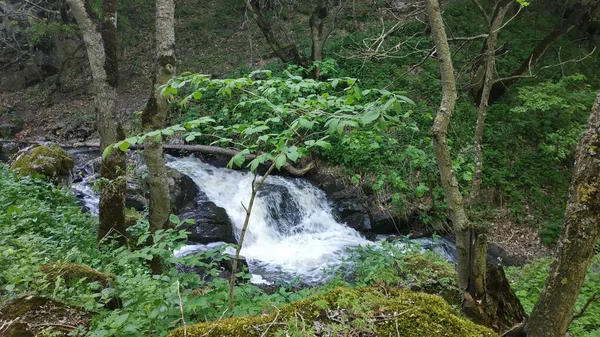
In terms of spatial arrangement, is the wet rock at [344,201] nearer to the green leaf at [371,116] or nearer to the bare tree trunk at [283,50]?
the bare tree trunk at [283,50]

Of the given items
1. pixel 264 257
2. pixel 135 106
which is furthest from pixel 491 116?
pixel 135 106

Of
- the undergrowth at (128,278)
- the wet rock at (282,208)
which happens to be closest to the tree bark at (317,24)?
the wet rock at (282,208)

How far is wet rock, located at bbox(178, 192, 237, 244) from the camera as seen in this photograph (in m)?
8.48

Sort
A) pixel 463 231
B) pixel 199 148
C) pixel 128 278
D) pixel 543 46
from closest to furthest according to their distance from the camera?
pixel 463 231, pixel 128 278, pixel 543 46, pixel 199 148

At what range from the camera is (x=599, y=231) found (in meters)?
2.03

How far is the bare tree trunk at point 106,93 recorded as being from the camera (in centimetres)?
496

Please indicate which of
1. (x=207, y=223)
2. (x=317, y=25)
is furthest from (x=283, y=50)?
(x=207, y=223)

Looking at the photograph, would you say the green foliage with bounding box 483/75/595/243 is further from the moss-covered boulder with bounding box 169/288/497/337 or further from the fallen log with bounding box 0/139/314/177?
the moss-covered boulder with bounding box 169/288/497/337

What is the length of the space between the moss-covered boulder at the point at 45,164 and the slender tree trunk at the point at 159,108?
5183 millimetres

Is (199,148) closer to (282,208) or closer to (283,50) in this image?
(282,208)

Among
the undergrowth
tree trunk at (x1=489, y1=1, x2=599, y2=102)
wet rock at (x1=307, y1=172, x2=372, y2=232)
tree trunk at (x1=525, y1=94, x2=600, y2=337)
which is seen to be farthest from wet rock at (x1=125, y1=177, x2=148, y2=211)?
tree trunk at (x1=489, y1=1, x2=599, y2=102)

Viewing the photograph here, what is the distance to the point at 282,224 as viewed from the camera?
9539mm

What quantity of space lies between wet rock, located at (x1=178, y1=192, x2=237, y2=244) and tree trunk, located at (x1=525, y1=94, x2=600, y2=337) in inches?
277

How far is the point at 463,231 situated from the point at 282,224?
7.15 metres
